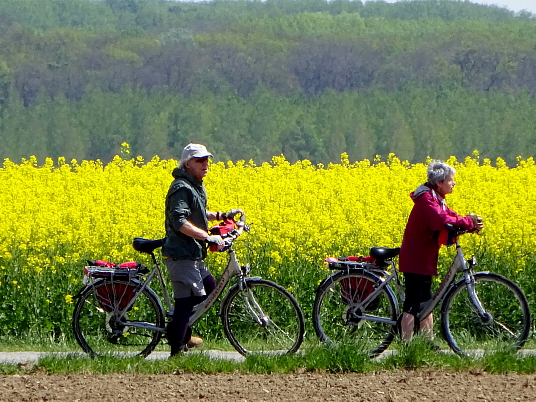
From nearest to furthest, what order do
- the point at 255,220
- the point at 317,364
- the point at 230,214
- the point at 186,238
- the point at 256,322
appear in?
1. the point at 317,364
2. the point at 186,238
3. the point at 230,214
4. the point at 256,322
5. the point at 255,220

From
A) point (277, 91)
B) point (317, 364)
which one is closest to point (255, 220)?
point (317, 364)

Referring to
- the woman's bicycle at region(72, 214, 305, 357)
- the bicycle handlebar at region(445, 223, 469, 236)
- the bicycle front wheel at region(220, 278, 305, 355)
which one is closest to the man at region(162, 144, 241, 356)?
the woman's bicycle at region(72, 214, 305, 357)

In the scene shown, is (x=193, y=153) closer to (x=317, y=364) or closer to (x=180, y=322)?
(x=180, y=322)

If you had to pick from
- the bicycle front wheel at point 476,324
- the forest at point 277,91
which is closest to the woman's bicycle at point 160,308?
the bicycle front wheel at point 476,324

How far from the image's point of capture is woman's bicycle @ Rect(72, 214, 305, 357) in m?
7.78

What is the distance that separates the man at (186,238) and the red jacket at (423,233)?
1.33 meters

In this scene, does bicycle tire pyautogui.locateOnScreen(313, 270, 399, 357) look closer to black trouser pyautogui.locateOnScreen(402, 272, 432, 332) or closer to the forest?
black trouser pyautogui.locateOnScreen(402, 272, 432, 332)

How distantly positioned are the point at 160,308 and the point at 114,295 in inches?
16.2

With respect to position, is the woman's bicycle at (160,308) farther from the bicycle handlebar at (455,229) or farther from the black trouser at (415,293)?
the bicycle handlebar at (455,229)

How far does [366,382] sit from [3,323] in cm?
426

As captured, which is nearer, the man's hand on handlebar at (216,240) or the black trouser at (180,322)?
the man's hand on handlebar at (216,240)

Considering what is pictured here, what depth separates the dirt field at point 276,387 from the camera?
6266mm

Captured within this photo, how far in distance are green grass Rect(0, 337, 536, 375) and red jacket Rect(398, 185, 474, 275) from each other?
679 mm

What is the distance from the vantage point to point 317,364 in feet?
23.1
